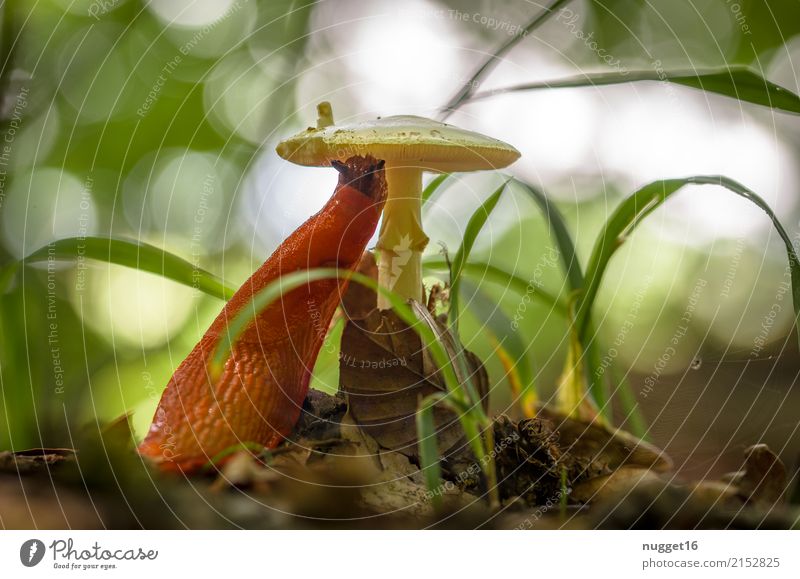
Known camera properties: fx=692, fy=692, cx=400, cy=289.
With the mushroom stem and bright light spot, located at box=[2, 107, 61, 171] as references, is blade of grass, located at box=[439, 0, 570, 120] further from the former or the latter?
bright light spot, located at box=[2, 107, 61, 171]

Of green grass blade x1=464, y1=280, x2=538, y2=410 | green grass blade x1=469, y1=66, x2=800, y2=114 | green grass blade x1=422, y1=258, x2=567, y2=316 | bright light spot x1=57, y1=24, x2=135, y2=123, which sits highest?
bright light spot x1=57, y1=24, x2=135, y2=123

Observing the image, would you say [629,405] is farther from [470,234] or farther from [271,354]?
[271,354]

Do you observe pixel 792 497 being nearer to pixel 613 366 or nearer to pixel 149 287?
pixel 613 366

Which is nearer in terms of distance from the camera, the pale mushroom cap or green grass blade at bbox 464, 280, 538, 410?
the pale mushroom cap

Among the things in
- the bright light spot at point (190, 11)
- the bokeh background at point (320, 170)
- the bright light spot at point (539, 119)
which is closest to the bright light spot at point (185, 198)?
the bokeh background at point (320, 170)

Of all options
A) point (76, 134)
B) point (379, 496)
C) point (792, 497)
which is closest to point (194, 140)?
point (76, 134)

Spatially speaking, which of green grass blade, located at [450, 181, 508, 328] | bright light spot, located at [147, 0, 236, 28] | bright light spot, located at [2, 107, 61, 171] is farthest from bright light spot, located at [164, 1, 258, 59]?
green grass blade, located at [450, 181, 508, 328]

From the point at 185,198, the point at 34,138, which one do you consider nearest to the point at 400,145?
the point at 185,198

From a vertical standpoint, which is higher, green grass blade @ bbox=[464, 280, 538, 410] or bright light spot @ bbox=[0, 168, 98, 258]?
bright light spot @ bbox=[0, 168, 98, 258]

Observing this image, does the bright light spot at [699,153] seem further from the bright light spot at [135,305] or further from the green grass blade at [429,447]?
the bright light spot at [135,305]
